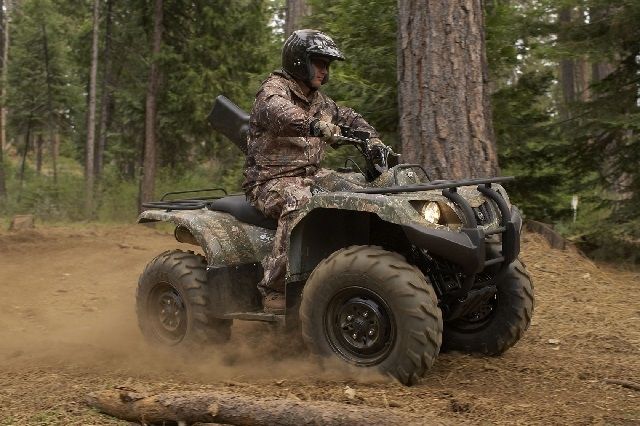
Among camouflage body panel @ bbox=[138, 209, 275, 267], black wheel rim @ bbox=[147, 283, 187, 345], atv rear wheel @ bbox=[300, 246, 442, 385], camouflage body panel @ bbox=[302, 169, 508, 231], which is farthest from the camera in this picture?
black wheel rim @ bbox=[147, 283, 187, 345]

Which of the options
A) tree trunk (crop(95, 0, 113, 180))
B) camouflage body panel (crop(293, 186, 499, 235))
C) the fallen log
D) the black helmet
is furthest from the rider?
tree trunk (crop(95, 0, 113, 180))

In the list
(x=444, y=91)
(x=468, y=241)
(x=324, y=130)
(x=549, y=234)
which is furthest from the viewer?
(x=549, y=234)

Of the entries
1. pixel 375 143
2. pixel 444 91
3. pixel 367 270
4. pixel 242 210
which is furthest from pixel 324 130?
pixel 444 91

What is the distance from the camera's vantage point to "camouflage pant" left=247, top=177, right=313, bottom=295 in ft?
17.0

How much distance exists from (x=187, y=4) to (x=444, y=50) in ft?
50.6

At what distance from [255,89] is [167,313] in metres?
10.8

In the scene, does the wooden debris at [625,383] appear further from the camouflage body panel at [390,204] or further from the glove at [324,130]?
the glove at [324,130]

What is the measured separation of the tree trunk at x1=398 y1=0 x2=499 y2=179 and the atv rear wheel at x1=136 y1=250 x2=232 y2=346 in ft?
11.2

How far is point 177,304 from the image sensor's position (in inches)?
231

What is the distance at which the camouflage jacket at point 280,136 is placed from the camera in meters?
5.27

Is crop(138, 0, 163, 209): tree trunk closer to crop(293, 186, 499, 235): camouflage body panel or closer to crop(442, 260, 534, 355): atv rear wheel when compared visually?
crop(442, 260, 534, 355): atv rear wheel

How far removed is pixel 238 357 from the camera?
18.2 feet

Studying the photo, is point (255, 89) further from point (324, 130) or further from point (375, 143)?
point (324, 130)

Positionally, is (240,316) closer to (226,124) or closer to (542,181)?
(226,124)
